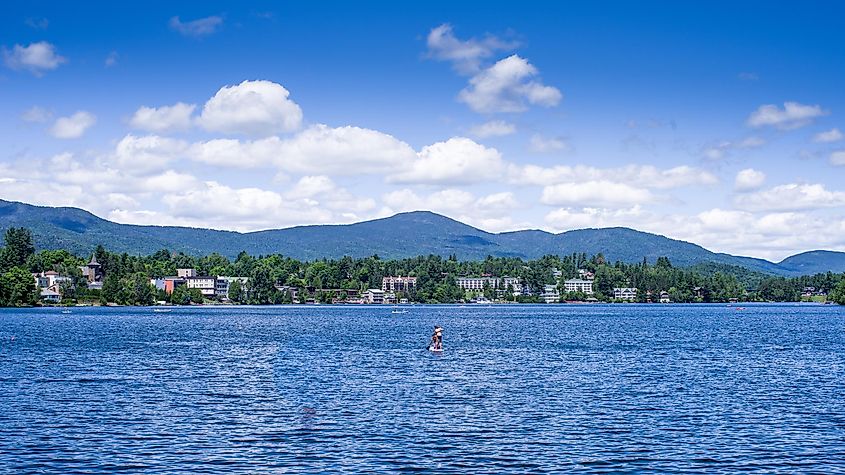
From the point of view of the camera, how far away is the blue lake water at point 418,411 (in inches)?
1236

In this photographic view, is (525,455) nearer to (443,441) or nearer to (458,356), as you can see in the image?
(443,441)

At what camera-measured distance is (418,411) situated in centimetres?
4181

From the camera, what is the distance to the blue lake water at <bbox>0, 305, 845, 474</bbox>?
3141 centimetres

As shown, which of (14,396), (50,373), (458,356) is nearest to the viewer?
(14,396)

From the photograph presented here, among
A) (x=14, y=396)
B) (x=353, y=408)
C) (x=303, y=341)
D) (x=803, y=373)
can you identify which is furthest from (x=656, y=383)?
(x=303, y=341)

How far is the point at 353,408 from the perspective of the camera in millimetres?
42625

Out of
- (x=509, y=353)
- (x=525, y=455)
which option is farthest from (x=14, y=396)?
(x=509, y=353)

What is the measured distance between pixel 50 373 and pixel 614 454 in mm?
38608

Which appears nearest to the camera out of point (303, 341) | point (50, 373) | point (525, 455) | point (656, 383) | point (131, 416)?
point (525, 455)

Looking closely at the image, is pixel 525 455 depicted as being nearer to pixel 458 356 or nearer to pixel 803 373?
pixel 803 373

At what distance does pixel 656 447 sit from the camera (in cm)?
3375

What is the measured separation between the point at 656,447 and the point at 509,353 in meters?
43.6

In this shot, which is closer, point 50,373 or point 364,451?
point 364,451

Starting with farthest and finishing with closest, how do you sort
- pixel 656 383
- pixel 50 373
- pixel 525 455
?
pixel 50 373 < pixel 656 383 < pixel 525 455
